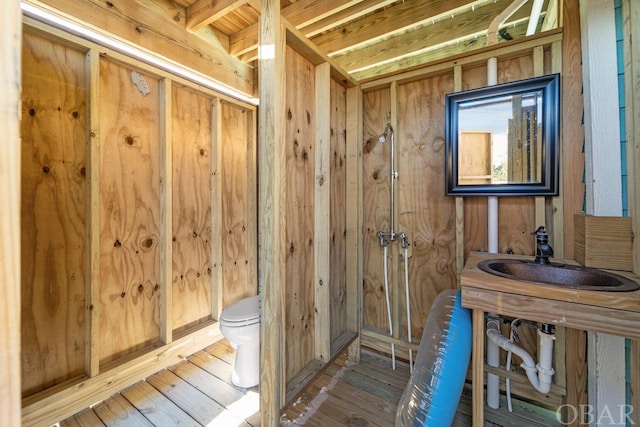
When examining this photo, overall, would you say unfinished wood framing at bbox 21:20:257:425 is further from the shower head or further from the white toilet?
the shower head

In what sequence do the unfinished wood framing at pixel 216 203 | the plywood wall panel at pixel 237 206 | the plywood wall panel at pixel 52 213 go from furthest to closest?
1. the plywood wall panel at pixel 237 206
2. the unfinished wood framing at pixel 216 203
3. the plywood wall panel at pixel 52 213

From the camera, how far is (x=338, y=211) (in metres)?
1.99

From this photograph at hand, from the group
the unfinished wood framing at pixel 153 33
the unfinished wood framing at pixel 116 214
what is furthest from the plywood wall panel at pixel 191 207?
the unfinished wood framing at pixel 153 33

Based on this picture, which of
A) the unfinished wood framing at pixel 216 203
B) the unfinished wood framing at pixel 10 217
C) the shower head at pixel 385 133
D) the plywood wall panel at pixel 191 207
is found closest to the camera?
the unfinished wood framing at pixel 10 217

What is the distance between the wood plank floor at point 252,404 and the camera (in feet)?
4.94

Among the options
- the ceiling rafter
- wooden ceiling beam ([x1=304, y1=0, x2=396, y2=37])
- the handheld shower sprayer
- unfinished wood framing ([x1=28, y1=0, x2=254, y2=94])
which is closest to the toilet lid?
the handheld shower sprayer

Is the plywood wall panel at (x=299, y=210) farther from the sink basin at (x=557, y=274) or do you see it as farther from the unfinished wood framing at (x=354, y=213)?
the sink basin at (x=557, y=274)

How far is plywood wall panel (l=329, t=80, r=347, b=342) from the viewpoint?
6.29 feet

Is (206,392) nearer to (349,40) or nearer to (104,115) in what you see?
(104,115)

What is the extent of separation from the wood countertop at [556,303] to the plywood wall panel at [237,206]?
206cm

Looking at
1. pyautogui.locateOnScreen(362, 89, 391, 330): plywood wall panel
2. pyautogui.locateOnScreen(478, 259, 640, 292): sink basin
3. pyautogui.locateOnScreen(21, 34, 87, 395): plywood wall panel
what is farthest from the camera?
pyautogui.locateOnScreen(362, 89, 391, 330): plywood wall panel

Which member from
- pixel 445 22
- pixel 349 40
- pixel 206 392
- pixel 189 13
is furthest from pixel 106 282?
pixel 445 22

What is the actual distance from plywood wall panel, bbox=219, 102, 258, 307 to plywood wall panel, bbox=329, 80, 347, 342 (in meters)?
1.09

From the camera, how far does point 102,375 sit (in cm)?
167
